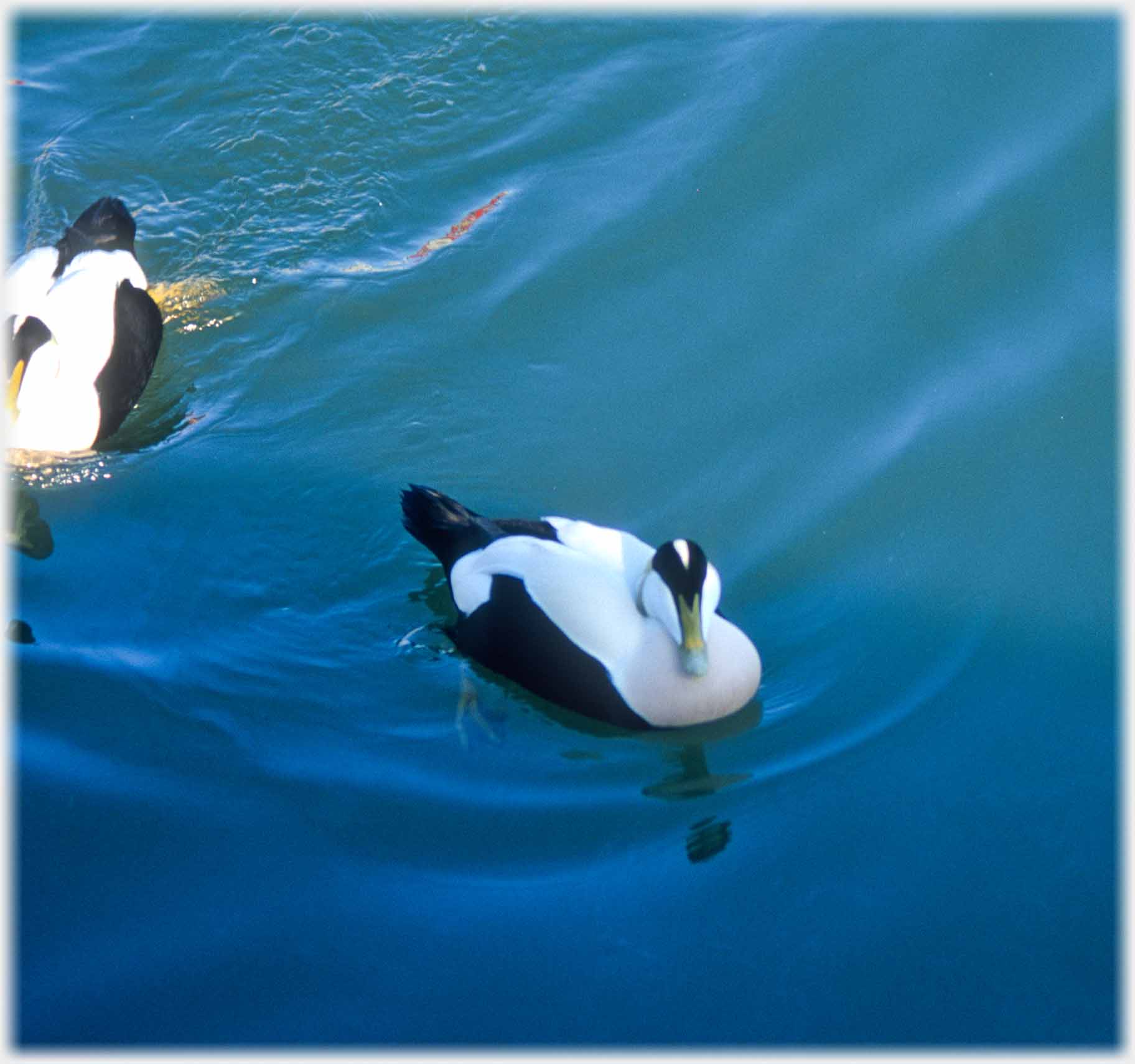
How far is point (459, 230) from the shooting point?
20.6ft

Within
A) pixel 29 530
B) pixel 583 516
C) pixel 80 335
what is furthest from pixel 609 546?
pixel 80 335

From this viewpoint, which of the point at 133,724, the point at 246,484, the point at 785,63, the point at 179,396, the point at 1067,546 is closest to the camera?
the point at 133,724

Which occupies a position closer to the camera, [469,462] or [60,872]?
[60,872]

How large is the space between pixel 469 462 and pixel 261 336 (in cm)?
132

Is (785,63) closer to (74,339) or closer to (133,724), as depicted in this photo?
(74,339)

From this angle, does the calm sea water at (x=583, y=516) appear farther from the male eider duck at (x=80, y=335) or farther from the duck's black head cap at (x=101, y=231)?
the duck's black head cap at (x=101, y=231)

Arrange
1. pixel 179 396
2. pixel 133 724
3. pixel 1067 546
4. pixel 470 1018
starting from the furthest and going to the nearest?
pixel 179 396 → pixel 1067 546 → pixel 133 724 → pixel 470 1018

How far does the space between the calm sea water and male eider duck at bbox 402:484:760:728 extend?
11 centimetres

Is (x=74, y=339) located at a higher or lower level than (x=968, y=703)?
higher

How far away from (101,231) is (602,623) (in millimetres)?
3511

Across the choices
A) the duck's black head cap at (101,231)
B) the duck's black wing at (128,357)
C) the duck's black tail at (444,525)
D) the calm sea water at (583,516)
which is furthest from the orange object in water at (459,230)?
the duck's black tail at (444,525)

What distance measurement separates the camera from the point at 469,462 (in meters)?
5.12

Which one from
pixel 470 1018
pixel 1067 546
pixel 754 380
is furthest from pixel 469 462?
pixel 470 1018

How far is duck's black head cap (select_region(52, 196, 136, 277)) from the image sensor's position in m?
6.10
